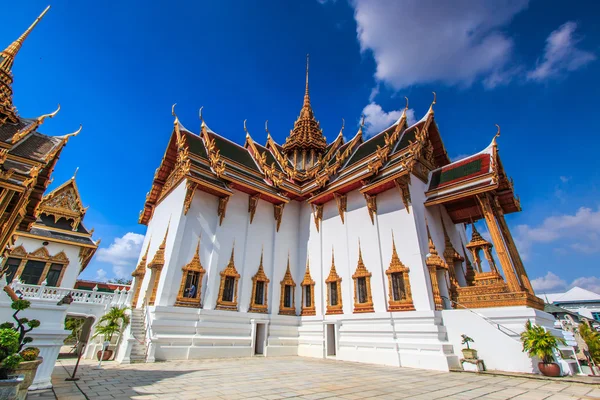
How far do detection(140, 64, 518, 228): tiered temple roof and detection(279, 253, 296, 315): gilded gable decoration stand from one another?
3282mm

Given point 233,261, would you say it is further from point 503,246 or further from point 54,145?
point 503,246

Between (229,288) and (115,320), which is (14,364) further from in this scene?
(229,288)

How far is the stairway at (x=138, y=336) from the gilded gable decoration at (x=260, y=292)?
354 cm

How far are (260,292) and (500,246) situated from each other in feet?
27.1

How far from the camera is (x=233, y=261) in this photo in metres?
10.9

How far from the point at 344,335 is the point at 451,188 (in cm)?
635

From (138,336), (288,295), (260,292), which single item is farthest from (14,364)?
(288,295)

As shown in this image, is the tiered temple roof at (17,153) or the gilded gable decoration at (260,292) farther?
the gilded gable decoration at (260,292)

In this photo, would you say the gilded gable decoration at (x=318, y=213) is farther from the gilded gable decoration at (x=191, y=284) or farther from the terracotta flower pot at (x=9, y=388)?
the terracotta flower pot at (x=9, y=388)

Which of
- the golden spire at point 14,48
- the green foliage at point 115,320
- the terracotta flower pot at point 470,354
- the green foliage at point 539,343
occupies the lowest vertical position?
the terracotta flower pot at point 470,354

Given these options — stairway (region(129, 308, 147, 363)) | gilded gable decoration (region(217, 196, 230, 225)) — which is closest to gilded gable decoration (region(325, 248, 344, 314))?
gilded gable decoration (region(217, 196, 230, 225))

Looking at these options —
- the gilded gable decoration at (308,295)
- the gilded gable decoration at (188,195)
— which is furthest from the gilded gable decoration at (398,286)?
the gilded gable decoration at (188,195)

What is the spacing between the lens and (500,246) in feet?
27.8

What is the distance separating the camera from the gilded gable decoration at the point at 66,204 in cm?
1380
